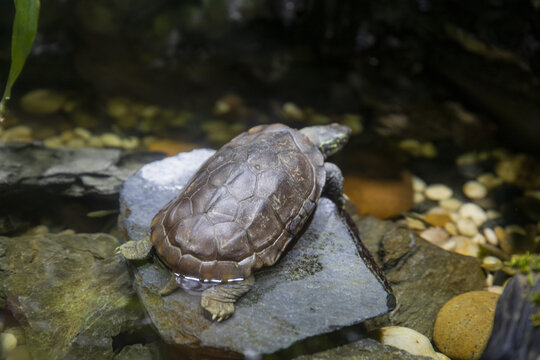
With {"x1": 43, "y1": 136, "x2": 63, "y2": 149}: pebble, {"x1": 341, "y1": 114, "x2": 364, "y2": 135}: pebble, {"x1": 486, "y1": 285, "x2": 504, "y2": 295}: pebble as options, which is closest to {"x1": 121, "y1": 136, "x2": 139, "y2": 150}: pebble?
{"x1": 43, "y1": 136, "x2": 63, "y2": 149}: pebble

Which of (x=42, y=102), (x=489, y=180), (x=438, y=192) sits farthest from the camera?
(x=42, y=102)

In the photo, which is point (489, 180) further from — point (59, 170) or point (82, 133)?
point (82, 133)

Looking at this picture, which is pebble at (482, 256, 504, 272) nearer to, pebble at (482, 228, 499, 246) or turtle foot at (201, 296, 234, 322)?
pebble at (482, 228, 499, 246)

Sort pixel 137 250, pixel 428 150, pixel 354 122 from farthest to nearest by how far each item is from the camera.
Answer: pixel 354 122 → pixel 428 150 → pixel 137 250

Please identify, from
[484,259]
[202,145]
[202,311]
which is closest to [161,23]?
[202,145]

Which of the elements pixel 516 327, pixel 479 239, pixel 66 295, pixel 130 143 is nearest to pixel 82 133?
pixel 130 143

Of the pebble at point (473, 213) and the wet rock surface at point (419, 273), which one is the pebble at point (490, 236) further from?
the wet rock surface at point (419, 273)

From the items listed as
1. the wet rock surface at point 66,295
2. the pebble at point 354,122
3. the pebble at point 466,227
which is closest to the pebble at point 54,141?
the wet rock surface at point 66,295
